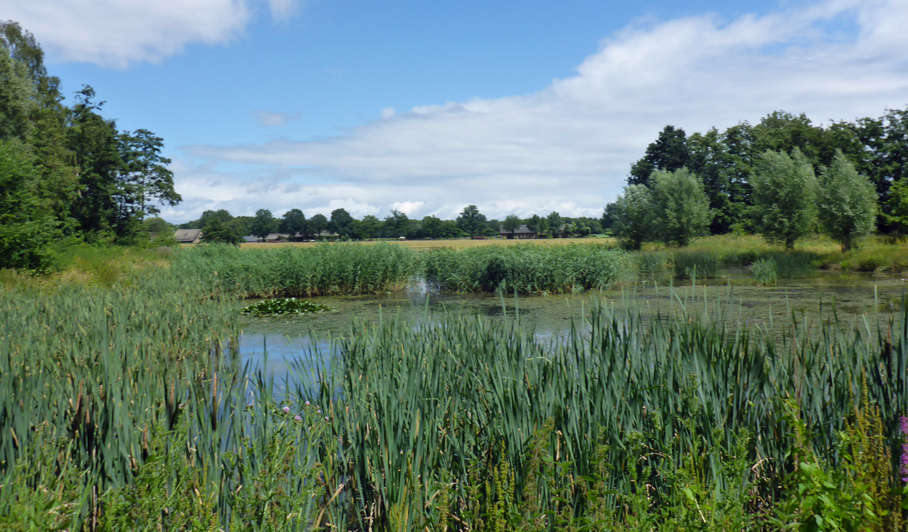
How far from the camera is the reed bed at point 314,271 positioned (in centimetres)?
1627

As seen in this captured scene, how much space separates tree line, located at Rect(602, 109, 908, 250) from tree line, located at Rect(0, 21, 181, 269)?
27967mm

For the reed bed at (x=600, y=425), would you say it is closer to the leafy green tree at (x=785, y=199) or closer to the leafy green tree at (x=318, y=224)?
the leafy green tree at (x=785, y=199)

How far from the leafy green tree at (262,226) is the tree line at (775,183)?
202 feet

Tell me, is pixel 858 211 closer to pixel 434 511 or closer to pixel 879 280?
pixel 879 280

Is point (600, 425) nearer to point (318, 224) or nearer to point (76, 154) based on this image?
point (76, 154)

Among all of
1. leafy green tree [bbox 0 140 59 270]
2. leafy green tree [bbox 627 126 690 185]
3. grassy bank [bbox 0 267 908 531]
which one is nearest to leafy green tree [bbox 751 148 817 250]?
leafy green tree [bbox 627 126 690 185]

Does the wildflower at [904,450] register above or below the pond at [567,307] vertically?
above

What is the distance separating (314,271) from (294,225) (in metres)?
78.6

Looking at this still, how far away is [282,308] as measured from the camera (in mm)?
13375

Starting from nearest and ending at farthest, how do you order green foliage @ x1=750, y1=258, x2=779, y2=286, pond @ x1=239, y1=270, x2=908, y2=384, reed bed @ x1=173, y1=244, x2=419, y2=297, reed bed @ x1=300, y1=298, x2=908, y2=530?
reed bed @ x1=300, y1=298, x2=908, y2=530
pond @ x1=239, y1=270, x2=908, y2=384
reed bed @ x1=173, y1=244, x2=419, y2=297
green foliage @ x1=750, y1=258, x2=779, y2=286

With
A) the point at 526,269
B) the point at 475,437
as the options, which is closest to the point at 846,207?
the point at 526,269

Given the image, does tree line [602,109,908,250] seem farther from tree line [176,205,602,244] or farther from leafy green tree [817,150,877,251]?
tree line [176,205,602,244]

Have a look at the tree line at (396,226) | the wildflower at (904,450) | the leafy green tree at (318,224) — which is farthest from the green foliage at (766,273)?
the leafy green tree at (318,224)

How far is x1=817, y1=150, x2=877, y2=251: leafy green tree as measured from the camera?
23812 millimetres
